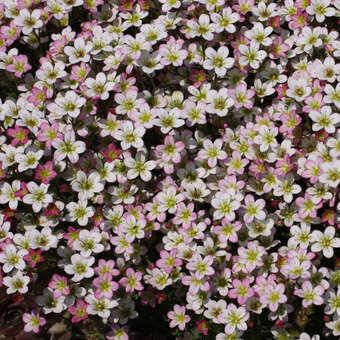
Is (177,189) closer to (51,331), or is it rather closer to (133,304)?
(133,304)

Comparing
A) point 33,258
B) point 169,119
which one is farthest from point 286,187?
point 33,258

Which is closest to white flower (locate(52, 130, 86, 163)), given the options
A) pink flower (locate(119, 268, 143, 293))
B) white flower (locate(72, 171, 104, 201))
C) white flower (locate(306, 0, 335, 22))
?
white flower (locate(72, 171, 104, 201))

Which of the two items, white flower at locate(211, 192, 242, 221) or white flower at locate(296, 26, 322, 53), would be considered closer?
white flower at locate(211, 192, 242, 221)

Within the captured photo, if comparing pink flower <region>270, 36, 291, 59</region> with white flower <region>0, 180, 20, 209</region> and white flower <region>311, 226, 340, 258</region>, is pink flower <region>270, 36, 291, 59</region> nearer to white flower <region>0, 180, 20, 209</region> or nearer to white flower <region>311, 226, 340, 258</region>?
→ white flower <region>311, 226, 340, 258</region>

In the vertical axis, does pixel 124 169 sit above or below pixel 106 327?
above

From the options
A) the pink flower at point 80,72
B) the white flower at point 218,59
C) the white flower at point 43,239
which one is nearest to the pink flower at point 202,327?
the white flower at point 43,239

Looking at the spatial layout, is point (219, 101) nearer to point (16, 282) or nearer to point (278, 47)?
point (278, 47)

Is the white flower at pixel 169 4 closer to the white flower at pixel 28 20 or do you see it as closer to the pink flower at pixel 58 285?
the white flower at pixel 28 20

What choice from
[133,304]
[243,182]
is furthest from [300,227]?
[133,304]

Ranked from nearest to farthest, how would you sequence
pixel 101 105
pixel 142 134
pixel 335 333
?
pixel 335 333 < pixel 142 134 < pixel 101 105
